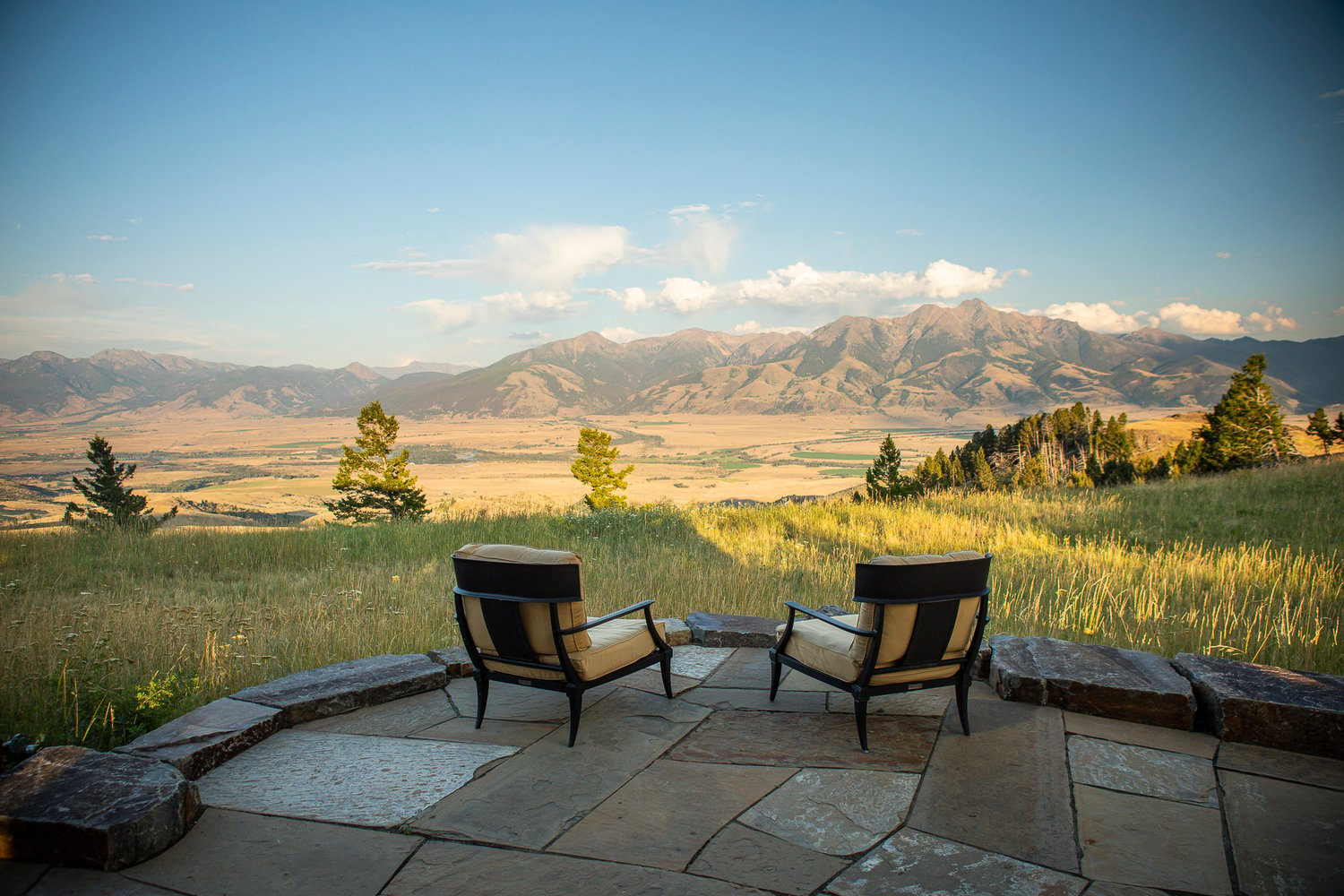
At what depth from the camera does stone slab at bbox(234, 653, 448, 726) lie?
4430 millimetres

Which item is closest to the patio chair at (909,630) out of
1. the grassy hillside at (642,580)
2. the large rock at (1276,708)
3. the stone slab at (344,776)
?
the large rock at (1276,708)

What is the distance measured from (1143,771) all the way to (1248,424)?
1674 inches

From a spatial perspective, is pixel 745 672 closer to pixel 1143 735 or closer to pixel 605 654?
pixel 605 654

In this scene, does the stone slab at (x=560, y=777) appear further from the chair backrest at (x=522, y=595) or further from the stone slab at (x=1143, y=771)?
the stone slab at (x=1143, y=771)

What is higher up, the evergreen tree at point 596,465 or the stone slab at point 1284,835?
the stone slab at point 1284,835

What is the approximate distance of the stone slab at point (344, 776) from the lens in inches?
130

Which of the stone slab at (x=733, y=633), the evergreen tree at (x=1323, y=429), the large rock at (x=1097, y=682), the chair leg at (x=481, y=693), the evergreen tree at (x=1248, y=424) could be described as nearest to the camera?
the large rock at (x=1097, y=682)

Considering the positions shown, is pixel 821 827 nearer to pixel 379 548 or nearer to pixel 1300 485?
pixel 379 548

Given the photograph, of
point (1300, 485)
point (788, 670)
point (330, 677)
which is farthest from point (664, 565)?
point (1300, 485)

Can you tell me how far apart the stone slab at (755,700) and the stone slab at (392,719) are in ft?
5.26

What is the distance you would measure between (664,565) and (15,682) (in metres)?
6.38

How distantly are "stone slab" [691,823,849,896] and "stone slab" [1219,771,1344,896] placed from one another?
154 cm

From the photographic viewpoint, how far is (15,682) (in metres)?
4.75

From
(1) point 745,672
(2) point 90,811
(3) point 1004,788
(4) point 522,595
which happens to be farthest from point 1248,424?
(2) point 90,811
